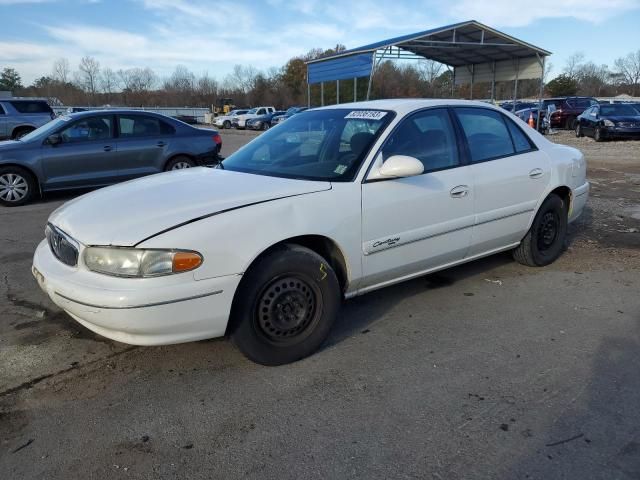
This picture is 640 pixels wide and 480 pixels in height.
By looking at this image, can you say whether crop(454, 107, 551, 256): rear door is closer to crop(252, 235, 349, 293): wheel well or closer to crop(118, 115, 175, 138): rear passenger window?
crop(252, 235, 349, 293): wheel well

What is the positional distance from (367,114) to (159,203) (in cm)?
170

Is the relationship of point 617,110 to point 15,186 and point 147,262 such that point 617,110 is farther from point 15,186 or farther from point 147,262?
point 147,262

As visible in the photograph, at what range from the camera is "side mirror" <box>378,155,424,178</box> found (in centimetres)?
331

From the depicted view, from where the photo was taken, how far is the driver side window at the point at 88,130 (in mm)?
8281

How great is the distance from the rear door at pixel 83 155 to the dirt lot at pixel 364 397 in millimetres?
4453

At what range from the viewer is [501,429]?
253 cm

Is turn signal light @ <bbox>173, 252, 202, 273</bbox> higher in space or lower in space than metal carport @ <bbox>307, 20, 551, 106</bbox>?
lower

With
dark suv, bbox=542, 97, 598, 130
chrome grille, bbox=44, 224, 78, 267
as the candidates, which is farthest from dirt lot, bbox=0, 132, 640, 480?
dark suv, bbox=542, 97, 598, 130

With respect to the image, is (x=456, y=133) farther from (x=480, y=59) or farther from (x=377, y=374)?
(x=480, y=59)

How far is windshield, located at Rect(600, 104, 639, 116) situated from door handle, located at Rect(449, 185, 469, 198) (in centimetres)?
1912

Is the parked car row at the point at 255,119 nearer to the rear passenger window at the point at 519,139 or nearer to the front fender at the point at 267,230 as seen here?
the rear passenger window at the point at 519,139

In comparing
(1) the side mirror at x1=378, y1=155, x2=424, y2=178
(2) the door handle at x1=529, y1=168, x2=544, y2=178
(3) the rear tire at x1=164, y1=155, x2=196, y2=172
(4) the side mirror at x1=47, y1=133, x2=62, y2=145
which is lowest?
(3) the rear tire at x1=164, y1=155, x2=196, y2=172

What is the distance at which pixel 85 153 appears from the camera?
327 inches

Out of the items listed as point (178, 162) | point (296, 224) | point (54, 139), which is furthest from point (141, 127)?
point (296, 224)
